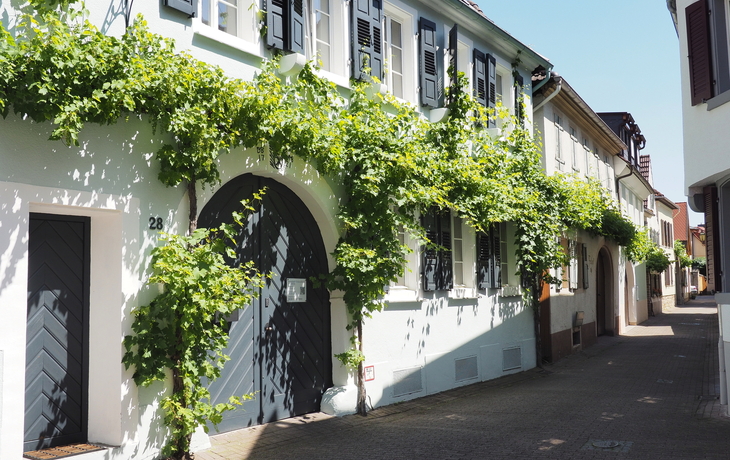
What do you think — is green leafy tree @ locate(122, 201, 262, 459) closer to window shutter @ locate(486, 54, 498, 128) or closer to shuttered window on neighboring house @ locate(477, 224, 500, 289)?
shuttered window on neighboring house @ locate(477, 224, 500, 289)

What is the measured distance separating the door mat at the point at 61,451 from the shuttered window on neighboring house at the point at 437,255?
5.72 m

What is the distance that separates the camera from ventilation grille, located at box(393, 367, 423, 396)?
10055 millimetres

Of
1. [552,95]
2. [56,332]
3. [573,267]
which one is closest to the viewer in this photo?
[56,332]

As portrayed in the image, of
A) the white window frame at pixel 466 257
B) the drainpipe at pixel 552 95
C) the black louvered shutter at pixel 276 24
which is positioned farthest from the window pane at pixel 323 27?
the drainpipe at pixel 552 95

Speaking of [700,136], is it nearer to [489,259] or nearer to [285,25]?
[489,259]

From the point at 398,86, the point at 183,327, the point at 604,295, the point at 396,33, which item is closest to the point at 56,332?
the point at 183,327

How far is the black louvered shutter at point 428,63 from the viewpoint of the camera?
1105 centimetres

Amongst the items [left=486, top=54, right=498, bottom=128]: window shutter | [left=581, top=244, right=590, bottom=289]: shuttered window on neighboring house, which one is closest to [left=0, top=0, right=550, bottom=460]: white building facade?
[left=486, top=54, right=498, bottom=128]: window shutter

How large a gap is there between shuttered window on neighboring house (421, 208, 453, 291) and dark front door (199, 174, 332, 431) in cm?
211

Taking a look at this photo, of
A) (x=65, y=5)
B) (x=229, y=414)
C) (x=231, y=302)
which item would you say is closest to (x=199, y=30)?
(x=65, y=5)

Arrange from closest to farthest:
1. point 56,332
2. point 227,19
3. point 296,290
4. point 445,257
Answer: point 56,332 → point 227,19 → point 296,290 → point 445,257

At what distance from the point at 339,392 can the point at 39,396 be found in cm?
399

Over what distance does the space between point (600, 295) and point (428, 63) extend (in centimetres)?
1381

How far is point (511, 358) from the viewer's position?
1353cm
